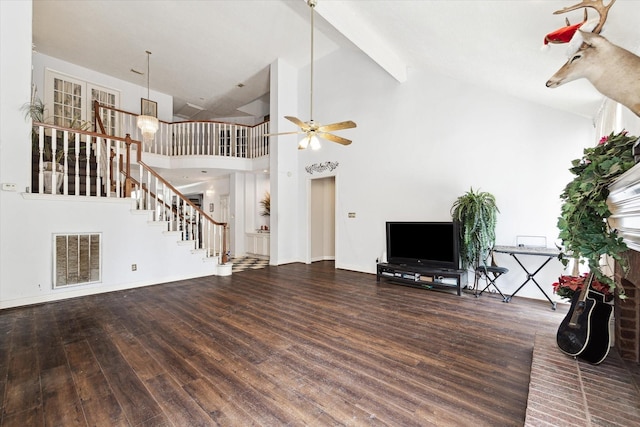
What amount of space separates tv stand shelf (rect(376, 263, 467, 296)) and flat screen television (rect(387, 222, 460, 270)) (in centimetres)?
12

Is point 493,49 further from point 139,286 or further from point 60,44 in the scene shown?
point 60,44

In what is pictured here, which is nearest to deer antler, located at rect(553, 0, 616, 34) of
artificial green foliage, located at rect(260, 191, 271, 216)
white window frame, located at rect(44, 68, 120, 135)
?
artificial green foliage, located at rect(260, 191, 271, 216)

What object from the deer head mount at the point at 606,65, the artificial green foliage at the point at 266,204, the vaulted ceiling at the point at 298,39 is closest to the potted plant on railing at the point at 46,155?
the vaulted ceiling at the point at 298,39

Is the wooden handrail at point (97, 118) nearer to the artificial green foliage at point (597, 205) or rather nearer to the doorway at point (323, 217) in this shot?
the doorway at point (323, 217)

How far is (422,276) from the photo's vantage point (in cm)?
472

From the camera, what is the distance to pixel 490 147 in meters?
4.52

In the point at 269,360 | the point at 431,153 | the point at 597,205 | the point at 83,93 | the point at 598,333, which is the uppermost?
the point at 83,93

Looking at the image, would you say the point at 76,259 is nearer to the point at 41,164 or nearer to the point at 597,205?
the point at 41,164

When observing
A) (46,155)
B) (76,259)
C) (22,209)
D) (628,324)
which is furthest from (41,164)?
(628,324)

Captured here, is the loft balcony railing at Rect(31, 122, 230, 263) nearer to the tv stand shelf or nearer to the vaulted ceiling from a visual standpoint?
the vaulted ceiling

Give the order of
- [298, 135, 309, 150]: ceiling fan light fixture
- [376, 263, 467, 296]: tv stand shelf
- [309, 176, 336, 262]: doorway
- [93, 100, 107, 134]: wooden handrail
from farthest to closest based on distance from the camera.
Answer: [309, 176, 336, 262]: doorway, [93, 100, 107, 134]: wooden handrail, [376, 263, 467, 296]: tv stand shelf, [298, 135, 309, 150]: ceiling fan light fixture

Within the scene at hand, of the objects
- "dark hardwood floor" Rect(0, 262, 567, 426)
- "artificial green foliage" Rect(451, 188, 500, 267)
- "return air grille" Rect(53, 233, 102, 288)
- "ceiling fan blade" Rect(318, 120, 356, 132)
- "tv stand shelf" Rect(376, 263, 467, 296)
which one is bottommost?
"dark hardwood floor" Rect(0, 262, 567, 426)

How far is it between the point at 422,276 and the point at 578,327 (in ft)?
8.84

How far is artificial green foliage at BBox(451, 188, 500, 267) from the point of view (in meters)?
4.21
